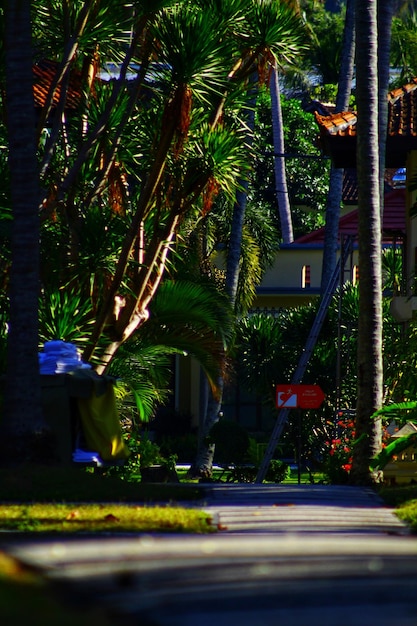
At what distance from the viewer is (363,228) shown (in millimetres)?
17203

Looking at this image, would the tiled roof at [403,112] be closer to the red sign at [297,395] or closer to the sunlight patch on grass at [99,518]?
the red sign at [297,395]

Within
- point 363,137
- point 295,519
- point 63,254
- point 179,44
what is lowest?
point 295,519

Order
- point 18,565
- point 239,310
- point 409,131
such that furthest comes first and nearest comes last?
point 239,310
point 409,131
point 18,565

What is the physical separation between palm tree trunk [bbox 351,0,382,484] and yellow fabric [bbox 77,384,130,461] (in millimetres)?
3266

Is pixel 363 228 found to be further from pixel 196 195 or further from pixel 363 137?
pixel 196 195

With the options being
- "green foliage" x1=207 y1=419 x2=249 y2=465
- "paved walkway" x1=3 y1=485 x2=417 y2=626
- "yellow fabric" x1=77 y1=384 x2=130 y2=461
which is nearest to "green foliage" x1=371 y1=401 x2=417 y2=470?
"yellow fabric" x1=77 y1=384 x2=130 y2=461

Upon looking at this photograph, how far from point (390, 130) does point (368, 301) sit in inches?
295

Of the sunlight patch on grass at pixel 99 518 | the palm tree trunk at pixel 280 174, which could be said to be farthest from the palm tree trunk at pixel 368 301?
the palm tree trunk at pixel 280 174

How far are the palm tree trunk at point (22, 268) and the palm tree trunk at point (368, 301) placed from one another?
459 centimetres

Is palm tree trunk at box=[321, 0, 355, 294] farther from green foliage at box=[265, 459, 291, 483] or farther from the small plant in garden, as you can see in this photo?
the small plant in garden

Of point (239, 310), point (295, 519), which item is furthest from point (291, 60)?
point (239, 310)

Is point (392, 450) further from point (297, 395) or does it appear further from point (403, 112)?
point (403, 112)

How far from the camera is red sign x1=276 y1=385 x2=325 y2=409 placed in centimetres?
2258

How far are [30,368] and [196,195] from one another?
607 centimetres
